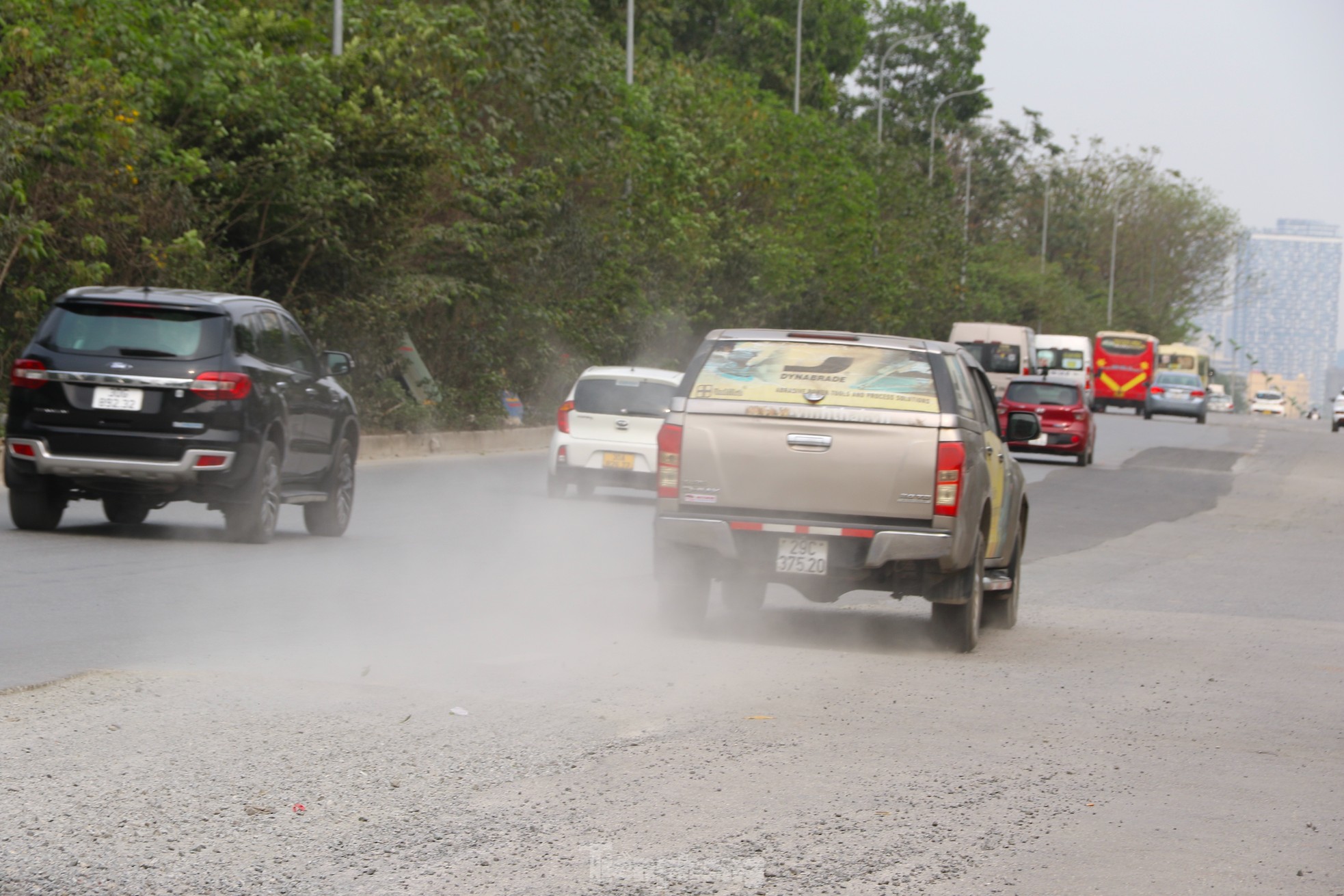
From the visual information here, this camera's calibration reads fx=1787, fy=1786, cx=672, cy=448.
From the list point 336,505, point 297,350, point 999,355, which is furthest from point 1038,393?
point 999,355

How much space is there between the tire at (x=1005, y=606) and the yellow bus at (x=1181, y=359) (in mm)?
77581

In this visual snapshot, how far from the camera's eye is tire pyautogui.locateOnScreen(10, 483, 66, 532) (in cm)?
1340

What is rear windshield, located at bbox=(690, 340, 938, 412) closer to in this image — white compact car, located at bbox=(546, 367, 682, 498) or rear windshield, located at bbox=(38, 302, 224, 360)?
rear windshield, located at bbox=(38, 302, 224, 360)

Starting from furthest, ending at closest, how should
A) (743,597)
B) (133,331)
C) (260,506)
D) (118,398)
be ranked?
(260,506)
(133,331)
(118,398)
(743,597)

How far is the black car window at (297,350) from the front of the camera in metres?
14.4

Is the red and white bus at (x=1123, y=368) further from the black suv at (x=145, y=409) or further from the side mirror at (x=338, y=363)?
the black suv at (x=145, y=409)

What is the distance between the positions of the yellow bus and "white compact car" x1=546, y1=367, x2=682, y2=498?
6960 centimetres

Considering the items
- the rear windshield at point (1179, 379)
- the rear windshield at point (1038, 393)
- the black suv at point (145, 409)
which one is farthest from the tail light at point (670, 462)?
the rear windshield at point (1179, 379)

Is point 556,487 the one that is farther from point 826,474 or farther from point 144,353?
point 826,474

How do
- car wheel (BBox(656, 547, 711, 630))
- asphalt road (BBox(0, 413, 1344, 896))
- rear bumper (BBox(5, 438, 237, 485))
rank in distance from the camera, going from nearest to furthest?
asphalt road (BBox(0, 413, 1344, 896)) < car wheel (BBox(656, 547, 711, 630)) < rear bumper (BBox(5, 438, 237, 485))

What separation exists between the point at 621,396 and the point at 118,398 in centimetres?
844

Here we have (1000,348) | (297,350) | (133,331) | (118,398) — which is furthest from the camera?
(1000,348)

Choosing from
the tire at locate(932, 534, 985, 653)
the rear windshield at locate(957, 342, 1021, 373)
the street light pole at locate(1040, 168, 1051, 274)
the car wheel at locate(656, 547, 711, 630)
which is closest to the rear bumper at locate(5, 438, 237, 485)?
the car wheel at locate(656, 547, 711, 630)

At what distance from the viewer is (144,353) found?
520 inches
